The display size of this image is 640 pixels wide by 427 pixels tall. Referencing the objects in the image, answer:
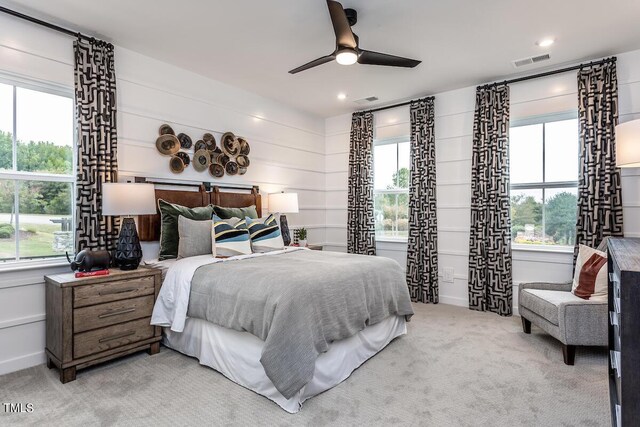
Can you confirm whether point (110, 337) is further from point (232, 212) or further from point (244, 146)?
point (244, 146)

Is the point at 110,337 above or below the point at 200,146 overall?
below

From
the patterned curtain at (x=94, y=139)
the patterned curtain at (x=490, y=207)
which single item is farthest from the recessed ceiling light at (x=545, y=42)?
the patterned curtain at (x=94, y=139)

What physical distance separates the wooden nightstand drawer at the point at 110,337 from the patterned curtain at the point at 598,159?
13.3ft

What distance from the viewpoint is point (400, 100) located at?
4.88m

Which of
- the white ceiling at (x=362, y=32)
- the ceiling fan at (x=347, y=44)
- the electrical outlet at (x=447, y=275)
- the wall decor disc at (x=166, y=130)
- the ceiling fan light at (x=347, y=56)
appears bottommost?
the electrical outlet at (x=447, y=275)

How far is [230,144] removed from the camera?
4.23m

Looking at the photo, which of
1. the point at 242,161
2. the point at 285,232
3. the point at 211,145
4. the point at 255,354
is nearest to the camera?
the point at 255,354

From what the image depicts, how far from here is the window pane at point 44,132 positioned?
9.14 ft

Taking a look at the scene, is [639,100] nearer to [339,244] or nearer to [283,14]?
[283,14]

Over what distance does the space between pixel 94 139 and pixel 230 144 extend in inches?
58.6

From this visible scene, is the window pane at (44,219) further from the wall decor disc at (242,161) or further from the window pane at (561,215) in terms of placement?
the window pane at (561,215)

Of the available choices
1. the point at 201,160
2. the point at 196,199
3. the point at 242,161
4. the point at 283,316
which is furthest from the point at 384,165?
the point at 283,316

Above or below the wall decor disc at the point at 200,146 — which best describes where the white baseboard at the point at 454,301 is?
below

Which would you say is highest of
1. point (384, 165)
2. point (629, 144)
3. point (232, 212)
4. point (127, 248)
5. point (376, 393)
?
point (384, 165)
